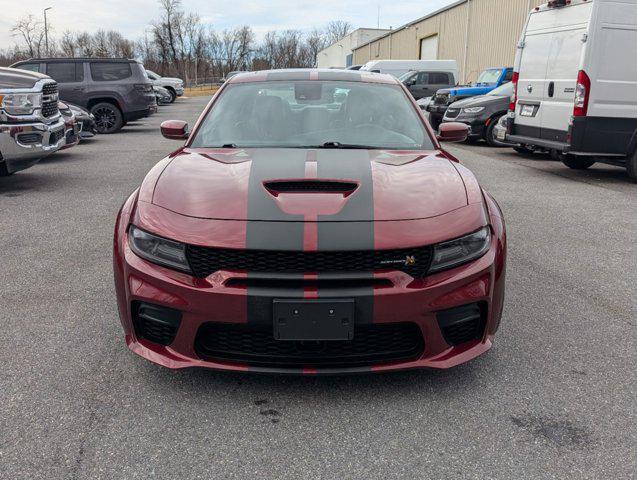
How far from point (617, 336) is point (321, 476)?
210cm

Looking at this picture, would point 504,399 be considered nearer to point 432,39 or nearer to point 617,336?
point 617,336

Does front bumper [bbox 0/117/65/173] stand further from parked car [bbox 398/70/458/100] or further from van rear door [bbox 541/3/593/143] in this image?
parked car [bbox 398/70/458/100]

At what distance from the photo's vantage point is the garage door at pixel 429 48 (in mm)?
35938

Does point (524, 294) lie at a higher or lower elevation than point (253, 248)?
lower

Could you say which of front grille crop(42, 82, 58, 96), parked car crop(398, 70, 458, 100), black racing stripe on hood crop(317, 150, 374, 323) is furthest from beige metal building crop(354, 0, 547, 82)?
black racing stripe on hood crop(317, 150, 374, 323)

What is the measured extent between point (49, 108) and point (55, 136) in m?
0.41

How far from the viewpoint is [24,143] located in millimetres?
7320

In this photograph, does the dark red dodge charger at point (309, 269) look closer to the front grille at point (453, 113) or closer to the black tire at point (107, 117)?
the front grille at point (453, 113)

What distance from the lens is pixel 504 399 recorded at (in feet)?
8.66

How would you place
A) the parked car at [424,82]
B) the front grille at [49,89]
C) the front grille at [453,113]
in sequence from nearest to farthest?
1. the front grille at [49,89]
2. the front grille at [453,113]
3. the parked car at [424,82]

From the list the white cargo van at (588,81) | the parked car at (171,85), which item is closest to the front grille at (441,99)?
the white cargo van at (588,81)

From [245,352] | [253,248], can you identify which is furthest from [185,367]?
[253,248]

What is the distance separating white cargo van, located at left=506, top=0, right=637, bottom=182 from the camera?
8117mm

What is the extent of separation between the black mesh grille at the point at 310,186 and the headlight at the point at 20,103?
583 centimetres
